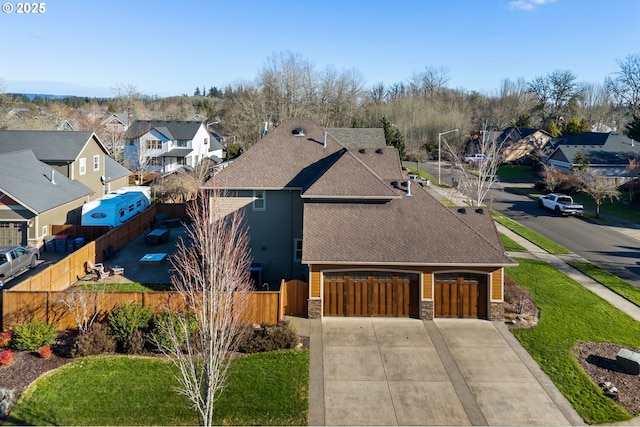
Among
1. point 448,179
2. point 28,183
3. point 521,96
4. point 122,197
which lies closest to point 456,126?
point 448,179

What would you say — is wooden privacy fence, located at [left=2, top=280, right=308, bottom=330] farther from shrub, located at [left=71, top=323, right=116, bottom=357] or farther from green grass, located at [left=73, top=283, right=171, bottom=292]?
green grass, located at [left=73, top=283, right=171, bottom=292]

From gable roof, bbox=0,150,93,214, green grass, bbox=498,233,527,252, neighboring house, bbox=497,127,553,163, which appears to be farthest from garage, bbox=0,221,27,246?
neighboring house, bbox=497,127,553,163

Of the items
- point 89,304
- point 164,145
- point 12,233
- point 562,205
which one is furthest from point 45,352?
point 164,145

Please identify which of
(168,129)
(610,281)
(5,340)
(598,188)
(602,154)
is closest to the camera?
(5,340)

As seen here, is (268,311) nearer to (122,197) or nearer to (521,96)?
(122,197)

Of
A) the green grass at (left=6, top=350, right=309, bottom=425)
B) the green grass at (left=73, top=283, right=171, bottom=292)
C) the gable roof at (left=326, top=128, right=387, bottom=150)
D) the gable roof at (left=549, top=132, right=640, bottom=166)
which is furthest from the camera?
the gable roof at (left=549, top=132, right=640, bottom=166)

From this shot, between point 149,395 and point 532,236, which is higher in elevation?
point 532,236

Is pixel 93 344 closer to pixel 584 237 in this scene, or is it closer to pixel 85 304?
pixel 85 304
